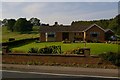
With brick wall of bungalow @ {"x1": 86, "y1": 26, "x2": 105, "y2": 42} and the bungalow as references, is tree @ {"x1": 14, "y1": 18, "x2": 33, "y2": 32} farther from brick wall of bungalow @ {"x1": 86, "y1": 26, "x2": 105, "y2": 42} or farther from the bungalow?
brick wall of bungalow @ {"x1": 86, "y1": 26, "x2": 105, "y2": 42}

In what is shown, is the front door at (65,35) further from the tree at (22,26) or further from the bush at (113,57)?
the bush at (113,57)

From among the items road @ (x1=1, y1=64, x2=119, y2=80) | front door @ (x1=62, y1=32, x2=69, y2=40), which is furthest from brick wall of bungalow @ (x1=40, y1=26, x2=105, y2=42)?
road @ (x1=1, y1=64, x2=119, y2=80)

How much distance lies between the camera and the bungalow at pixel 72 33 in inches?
2331

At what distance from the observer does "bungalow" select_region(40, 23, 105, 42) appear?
59.2 m

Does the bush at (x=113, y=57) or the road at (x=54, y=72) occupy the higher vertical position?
the bush at (x=113, y=57)

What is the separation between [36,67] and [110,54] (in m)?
5.46

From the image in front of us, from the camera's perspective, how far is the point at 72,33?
61.6 meters

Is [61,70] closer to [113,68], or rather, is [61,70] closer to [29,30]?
[113,68]

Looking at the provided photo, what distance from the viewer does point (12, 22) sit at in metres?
113

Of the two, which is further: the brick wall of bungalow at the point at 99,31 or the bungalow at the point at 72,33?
the bungalow at the point at 72,33

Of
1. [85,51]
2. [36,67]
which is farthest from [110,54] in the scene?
[36,67]

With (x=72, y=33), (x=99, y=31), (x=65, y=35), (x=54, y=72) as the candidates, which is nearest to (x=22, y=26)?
(x=65, y=35)

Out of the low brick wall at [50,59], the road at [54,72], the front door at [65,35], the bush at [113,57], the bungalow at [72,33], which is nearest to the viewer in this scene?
the road at [54,72]

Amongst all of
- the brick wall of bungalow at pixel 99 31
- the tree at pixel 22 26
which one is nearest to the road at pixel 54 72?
the brick wall of bungalow at pixel 99 31
